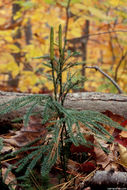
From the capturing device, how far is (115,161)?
0.98 metres

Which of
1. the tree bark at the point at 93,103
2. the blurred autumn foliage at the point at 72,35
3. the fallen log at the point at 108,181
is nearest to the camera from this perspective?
the fallen log at the point at 108,181

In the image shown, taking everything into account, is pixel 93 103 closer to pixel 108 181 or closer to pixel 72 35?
pixel 108 181

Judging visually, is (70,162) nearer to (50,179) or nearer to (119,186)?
(50,179)

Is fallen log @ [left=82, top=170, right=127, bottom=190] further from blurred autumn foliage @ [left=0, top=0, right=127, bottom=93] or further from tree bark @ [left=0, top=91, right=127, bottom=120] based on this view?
blurred autumn foliage @ [left=0, top=0, right=127, bottom=93]

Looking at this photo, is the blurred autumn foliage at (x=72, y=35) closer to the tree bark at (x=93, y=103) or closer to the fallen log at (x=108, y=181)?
the tree bark at (x=93, y=103)

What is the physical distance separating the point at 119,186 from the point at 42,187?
360 millimetres

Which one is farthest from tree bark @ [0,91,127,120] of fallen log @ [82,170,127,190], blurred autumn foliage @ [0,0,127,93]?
fallen log @ [82,170,127,190]

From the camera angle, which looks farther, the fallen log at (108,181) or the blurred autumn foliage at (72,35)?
the blurred autumn foliage at (72,35)

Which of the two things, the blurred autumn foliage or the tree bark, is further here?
the blurred autumn foliage

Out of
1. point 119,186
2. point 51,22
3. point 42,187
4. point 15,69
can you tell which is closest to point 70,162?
point 42,187

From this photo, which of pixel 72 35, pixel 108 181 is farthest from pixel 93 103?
pixel 72 35

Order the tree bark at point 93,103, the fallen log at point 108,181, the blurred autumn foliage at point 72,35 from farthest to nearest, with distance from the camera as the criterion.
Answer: the blurred autumn foliage at point 72,35 < the tree bark at point 93,103 < the fallen log at point 108,181

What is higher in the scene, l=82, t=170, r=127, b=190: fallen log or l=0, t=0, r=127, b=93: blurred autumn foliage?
l=0, t=0, r=127, b=93: blurred autumn foliage

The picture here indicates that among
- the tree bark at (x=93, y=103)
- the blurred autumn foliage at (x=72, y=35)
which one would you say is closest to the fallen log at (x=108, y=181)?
the tree bark at (x=93, y=103)
